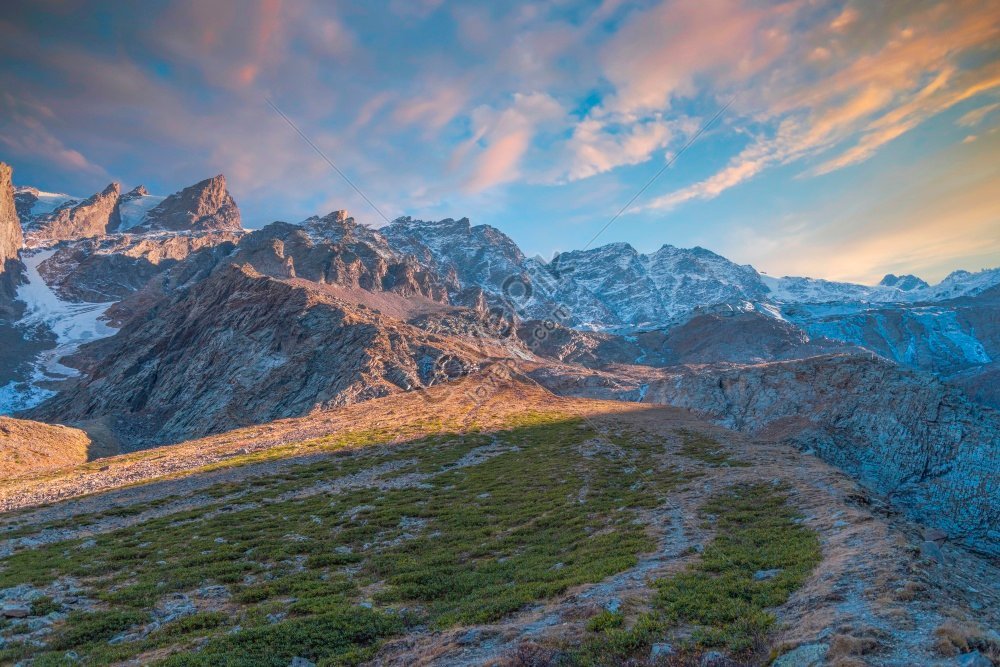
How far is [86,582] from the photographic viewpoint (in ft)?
63.5

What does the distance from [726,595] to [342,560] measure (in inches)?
631

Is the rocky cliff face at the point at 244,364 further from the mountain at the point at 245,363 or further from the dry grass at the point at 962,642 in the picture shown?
the dry grass at the point at 962,642

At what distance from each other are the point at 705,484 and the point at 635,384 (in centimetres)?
13039

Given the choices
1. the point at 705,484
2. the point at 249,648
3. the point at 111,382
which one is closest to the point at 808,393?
the point at 705,484

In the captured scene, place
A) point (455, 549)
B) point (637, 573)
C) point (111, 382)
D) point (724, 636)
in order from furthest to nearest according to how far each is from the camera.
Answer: point (111, 382) → point (455, 549) → point (637, 573) → point (724, 636)

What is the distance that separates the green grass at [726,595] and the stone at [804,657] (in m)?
0.89

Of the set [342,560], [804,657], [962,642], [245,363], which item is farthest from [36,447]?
[962,642]

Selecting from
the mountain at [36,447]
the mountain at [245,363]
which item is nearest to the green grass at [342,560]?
the mountain at [36,447]

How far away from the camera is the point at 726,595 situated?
1345 centimetres

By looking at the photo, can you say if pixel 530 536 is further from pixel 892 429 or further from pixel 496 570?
pixel 892 429

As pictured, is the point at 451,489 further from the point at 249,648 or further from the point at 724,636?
the point at 724,636

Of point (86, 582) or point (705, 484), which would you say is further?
point (705, 484)

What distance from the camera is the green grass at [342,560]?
13703 millimetres

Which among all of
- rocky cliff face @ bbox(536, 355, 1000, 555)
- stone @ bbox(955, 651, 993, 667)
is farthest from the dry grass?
rocky cliff face @ bbox(536, 355, 1000, 555)
